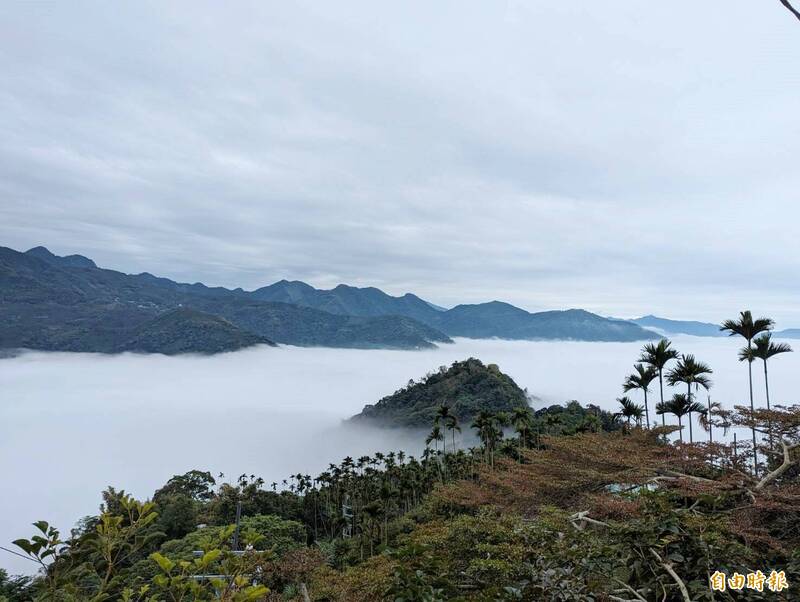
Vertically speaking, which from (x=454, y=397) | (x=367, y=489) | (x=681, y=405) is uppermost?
(x=681, y=405)

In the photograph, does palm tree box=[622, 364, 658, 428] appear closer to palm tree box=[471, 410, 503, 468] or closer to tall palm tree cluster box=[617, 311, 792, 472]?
tall palm tree cluster box=[617, 311, 792, 472]

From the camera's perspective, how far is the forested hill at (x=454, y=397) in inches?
4737

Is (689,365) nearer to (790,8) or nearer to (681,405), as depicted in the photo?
(681,405)

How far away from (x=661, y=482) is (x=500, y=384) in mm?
117447

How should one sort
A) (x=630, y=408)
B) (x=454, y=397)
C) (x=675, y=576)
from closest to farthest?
(x=675, y=576) → (x=630, y=408) → (x=454, y=397)

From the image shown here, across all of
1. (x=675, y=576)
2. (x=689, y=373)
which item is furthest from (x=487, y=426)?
(x=675, y=576)

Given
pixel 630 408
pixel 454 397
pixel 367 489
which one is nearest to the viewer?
pixel 630 408

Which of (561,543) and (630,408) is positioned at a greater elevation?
(561,543)

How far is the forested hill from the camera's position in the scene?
4737 inches

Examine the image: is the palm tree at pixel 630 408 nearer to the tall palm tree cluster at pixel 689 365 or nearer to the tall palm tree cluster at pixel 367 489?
the tall palm tree cluster at pixel 689 365

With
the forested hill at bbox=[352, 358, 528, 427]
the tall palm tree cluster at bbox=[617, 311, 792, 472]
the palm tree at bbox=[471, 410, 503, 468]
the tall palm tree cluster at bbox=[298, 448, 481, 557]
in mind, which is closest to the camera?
the tall palm tree cluster at bbox=[617, 311, 792, 472]

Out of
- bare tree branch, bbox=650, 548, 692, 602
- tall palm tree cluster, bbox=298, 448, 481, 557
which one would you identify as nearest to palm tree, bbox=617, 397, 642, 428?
tall palm tree cluster, bbox=298, 448, 481, 557

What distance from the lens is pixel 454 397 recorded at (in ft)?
429

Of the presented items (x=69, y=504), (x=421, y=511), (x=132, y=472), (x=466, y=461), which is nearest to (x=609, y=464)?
(x=421, y=511)
